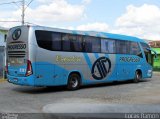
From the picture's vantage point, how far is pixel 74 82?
19.2 metres

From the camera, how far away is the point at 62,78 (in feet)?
60.0

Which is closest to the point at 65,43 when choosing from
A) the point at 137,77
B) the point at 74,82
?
the point at 74,82

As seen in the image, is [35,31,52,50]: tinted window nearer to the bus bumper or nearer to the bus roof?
the bus roof

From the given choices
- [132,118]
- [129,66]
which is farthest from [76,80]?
[132,118]

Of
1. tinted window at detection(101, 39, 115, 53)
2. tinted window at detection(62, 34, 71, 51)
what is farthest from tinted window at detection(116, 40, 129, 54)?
tinted window at detection(62, 34, 71, 51)

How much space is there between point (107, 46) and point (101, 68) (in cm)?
142

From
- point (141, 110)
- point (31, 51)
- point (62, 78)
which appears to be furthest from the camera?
point (62, 78)

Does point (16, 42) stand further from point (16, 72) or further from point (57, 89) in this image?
point (57, 89)

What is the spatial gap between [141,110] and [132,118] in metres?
1.02

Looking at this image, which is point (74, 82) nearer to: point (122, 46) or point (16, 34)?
point (16, 34)

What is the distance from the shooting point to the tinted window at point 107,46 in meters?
21.3

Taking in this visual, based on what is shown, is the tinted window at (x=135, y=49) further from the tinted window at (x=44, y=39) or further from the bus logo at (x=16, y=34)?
the bus logo at (x=16, y=34)

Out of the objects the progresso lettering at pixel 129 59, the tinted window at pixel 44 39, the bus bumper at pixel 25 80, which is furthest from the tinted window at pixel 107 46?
the bus bumper at pixel 25 80

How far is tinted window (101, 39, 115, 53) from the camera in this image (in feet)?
69.8
